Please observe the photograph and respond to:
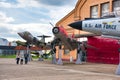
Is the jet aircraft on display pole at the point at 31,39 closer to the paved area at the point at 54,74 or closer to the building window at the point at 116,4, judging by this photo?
the building window at the point at 116,4

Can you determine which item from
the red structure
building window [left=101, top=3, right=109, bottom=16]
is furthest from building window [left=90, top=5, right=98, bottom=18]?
the red structure

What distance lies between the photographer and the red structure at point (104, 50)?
39156mm

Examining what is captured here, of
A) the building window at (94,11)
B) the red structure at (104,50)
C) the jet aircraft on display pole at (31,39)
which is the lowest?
the red structure at (104,50)

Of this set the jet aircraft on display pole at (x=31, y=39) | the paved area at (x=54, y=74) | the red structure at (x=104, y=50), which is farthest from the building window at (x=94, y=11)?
the paved area at (x=54, y=74)

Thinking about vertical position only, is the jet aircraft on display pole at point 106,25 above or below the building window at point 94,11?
below

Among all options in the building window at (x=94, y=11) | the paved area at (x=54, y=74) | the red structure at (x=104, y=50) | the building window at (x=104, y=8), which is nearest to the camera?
the paved area at (x=54, y=74)

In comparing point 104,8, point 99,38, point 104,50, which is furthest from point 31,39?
point 104,8

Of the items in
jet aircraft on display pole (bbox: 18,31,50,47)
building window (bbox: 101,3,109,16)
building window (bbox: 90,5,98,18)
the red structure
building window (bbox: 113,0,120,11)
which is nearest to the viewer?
the red structure

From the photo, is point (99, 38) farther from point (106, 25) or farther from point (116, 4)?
point (106, 25)

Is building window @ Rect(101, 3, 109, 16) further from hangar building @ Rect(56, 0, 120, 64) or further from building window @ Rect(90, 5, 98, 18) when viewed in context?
building window @ Rect(90, 5, 98, 18)

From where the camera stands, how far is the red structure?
3916 centimetres

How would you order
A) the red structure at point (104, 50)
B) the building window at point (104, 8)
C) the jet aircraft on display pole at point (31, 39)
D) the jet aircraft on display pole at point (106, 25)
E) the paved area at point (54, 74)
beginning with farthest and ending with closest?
the jet aircraft on display pole at point (31, 39)
the building window at point (104, 8)
the red structure at point (104, 50)
the jet aircraft on display pole at point (106, 25)
the paved area at point (54, 74)

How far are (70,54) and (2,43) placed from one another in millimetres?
91637

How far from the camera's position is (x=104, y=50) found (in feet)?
135
